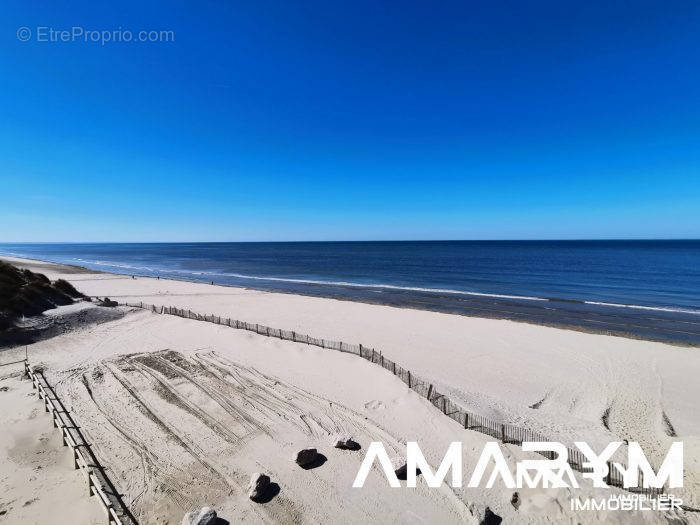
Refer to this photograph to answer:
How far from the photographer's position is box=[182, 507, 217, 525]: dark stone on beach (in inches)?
362

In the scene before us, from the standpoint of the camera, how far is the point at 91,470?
1054 cm

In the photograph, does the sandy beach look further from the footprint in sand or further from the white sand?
the white sand

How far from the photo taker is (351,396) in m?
17.5

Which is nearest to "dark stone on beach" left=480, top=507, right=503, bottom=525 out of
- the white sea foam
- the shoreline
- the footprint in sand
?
the footprint in sand

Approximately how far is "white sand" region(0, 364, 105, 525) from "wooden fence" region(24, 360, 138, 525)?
25 centimetres

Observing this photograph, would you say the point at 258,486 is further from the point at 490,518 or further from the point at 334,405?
the point at 490,518

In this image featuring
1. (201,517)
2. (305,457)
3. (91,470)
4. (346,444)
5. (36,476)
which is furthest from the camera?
(346,444)

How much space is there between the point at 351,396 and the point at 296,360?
601cm

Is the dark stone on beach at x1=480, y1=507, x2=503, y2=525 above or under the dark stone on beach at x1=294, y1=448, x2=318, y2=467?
under

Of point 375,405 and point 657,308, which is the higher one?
point 657,308

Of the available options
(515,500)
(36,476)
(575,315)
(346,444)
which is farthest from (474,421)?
(575,315)

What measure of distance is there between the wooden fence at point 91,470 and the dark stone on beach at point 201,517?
1.62 m

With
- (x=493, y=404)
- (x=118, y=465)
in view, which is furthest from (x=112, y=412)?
A: (x=493, y=404)

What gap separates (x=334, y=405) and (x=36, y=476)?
36.9 ft
